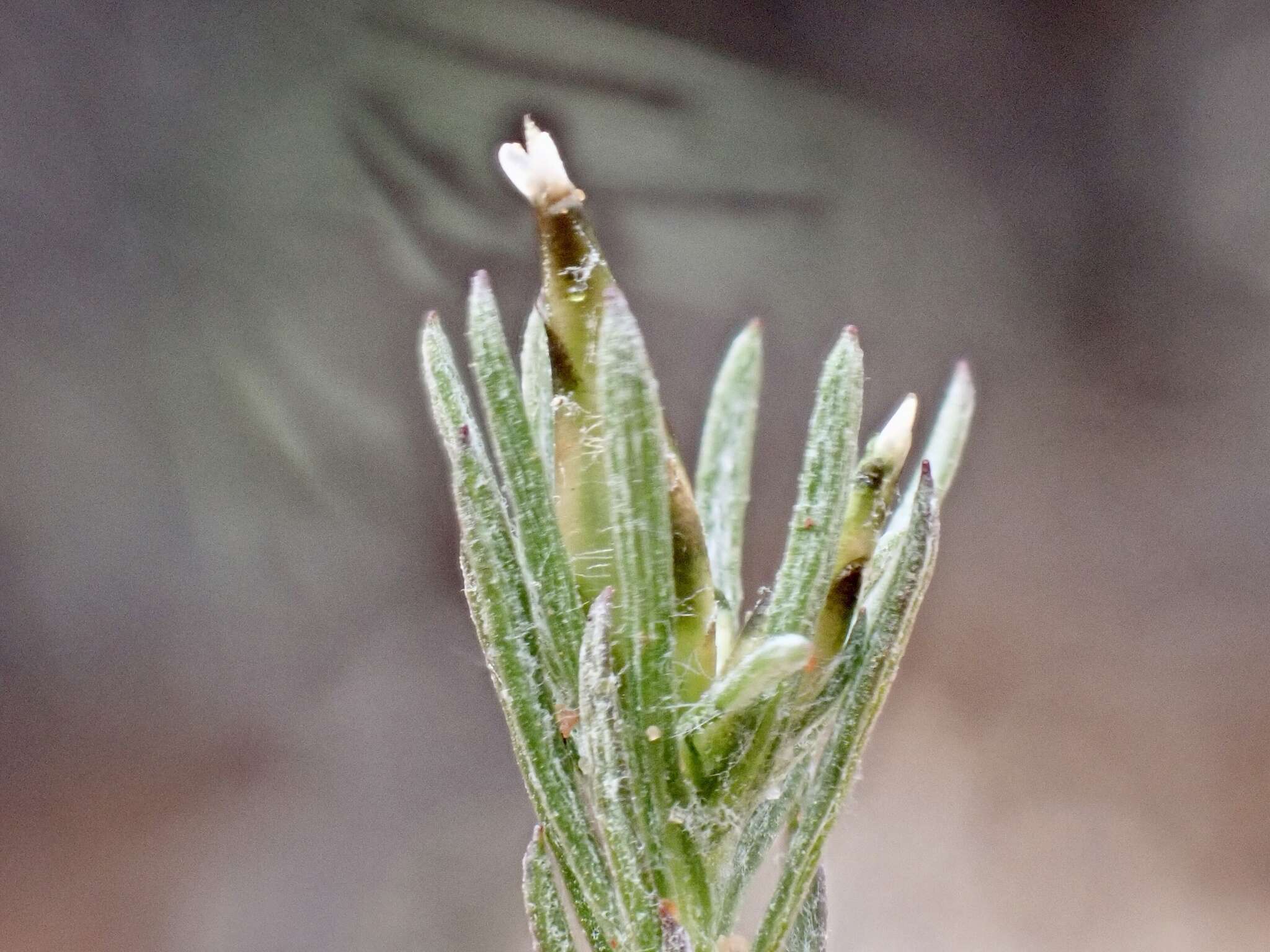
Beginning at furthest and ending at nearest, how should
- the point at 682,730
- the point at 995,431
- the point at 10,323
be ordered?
the point at 995,431 → the point at 10,323 → the point at 682,730

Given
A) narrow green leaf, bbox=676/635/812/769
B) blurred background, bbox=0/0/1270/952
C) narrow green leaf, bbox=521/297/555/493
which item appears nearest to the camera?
narrow green leaf, bbox=676/635/812/769

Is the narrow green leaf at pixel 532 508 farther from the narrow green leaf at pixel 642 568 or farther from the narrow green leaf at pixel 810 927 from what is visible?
the narrow green leaf at pixel 810 927

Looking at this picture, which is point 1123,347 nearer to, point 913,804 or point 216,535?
point 913,804

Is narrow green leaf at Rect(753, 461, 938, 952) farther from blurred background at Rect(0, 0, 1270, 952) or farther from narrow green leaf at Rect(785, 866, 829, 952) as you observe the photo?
blurred background at Rect(0, 0, 1270, 952)

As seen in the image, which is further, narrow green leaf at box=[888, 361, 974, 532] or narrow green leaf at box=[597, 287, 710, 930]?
narrow green leaf at box=[888, 361, 974, 532]

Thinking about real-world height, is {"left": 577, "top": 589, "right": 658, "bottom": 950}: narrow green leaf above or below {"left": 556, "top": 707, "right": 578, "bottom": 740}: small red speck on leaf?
below

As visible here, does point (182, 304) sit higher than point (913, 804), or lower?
higher

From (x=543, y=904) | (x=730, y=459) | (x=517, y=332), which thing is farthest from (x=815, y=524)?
(x=517, y=332)

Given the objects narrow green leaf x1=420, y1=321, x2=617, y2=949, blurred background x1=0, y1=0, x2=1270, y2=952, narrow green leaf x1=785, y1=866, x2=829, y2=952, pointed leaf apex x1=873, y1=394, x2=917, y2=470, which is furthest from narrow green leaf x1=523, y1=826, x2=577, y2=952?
blurred background x1=0, y1=0, x2=1270, y2=952

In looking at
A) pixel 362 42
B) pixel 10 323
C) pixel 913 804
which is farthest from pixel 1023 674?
pixel 10 323
